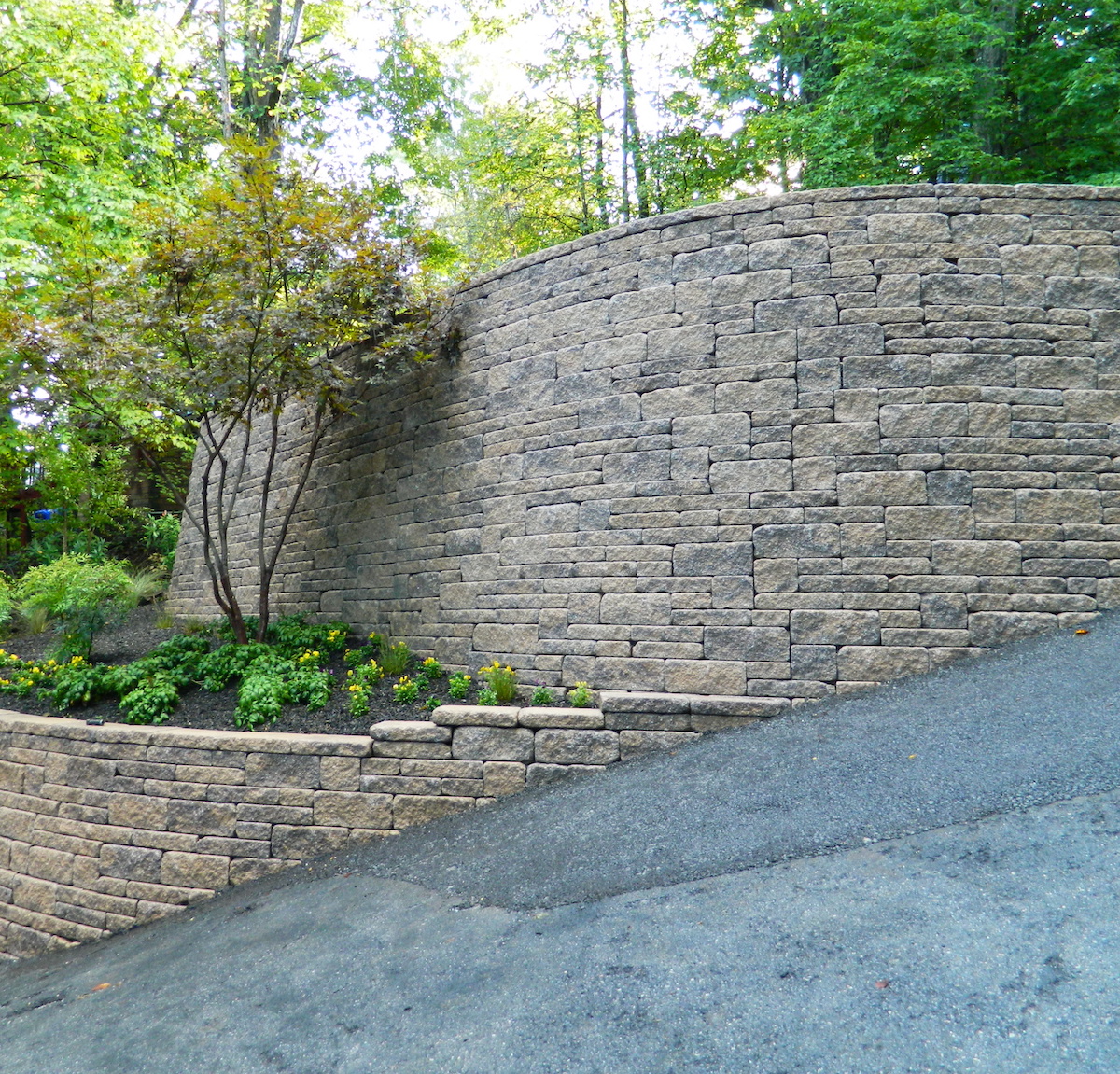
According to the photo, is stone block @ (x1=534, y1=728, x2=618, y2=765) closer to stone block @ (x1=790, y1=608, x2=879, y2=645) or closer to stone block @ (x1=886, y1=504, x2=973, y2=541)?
stone block @ (x1=790, y1=608, x2=879, y2=645)

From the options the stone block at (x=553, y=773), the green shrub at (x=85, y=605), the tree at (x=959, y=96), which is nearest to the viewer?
the stone block at (x=553, y=773)

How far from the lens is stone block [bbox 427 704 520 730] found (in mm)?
4840

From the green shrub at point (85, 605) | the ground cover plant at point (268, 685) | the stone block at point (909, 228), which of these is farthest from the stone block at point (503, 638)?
the green shrub at point (85, 605)

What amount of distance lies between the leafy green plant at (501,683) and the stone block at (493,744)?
1.53 ft

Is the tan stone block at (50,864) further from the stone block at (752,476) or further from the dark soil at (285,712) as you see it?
the stone block at (752,476)

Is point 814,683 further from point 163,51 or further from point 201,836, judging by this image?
point 163,51

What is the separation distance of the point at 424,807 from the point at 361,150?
47.1 feet

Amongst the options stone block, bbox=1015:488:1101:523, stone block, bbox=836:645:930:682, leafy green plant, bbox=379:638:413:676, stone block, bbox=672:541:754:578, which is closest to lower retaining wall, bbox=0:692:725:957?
stone block, bbox=836:645:930:682

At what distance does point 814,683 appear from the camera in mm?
4832

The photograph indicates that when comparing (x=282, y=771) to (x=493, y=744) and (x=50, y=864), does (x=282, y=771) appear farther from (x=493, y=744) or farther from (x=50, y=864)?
(x=50, y=864)

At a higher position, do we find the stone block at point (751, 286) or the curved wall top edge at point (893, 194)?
the curved wall top edge at point (893, 194)

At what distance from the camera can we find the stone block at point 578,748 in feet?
15.7

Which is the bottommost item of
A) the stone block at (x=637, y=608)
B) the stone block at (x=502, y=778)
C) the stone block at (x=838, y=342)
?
the stone block at (x=502, y=778)

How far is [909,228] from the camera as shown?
512 centimetres
